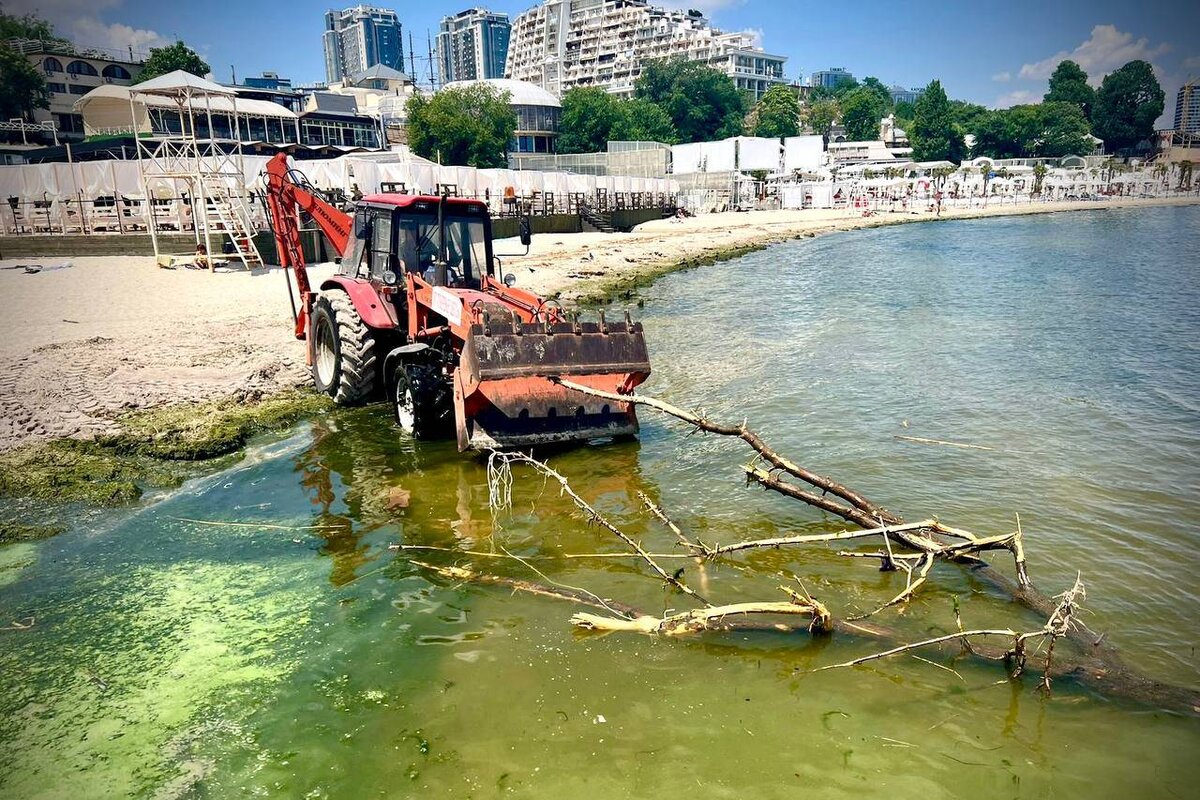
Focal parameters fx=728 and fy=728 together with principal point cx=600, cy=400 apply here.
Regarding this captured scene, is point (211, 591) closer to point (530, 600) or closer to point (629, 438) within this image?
point (530, 600)

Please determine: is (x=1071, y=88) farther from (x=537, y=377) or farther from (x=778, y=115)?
(x=537, y=377)

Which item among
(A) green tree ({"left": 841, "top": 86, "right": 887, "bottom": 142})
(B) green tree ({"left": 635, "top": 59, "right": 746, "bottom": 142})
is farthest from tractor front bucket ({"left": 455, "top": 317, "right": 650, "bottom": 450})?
(A) green tree ({"left": 841, "top": 86, "right": 887, "bottom": 142})

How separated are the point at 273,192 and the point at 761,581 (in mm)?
10186

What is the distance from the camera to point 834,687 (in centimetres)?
451

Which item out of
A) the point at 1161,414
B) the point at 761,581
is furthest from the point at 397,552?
the point at 1161,414

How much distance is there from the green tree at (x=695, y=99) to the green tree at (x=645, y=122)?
6.34 m

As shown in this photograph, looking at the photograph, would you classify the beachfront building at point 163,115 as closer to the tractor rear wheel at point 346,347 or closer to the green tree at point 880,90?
the tractor rear wheel at point 346,347

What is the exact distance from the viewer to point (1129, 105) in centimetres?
→ 12662

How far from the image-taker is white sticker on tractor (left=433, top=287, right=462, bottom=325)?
27.0 ft

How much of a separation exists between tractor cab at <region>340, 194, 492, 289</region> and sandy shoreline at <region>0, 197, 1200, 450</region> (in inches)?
102

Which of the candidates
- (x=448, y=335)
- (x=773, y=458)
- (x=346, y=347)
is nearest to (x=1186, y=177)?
(x=448, y=335)

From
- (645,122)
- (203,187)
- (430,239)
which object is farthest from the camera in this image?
(645,122)

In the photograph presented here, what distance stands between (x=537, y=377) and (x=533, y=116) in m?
82.1

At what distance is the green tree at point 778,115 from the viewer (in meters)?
105
